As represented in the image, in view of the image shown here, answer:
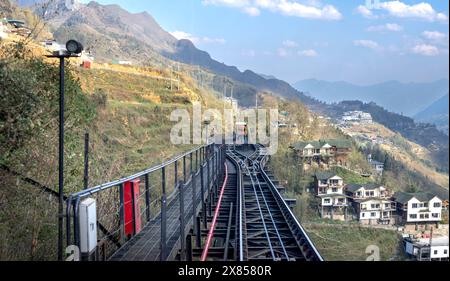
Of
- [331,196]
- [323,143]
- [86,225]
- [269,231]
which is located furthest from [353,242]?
[323,143]

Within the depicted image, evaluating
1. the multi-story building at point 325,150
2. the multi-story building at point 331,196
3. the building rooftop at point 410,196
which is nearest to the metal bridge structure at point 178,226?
the building rooftop at point 410,196

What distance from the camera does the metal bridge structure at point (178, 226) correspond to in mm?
3586

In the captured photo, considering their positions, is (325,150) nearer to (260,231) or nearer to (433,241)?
(260,231)

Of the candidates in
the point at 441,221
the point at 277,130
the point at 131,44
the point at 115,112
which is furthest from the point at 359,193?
the point at 131,44

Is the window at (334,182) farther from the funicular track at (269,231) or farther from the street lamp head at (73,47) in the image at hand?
the street lamp head at (73,47)

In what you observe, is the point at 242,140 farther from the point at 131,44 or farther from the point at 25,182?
the point at 131,44

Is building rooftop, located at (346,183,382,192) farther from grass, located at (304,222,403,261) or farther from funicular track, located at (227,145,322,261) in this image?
funicular track, located at (227,145,322,261)

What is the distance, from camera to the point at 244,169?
16.2m

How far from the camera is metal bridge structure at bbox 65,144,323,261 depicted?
3.59 metres

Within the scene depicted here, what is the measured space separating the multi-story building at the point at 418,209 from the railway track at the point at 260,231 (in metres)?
1.13

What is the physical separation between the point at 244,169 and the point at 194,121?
13571 mm

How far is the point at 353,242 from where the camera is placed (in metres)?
6.27

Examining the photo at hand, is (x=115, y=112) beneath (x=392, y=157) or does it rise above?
above
